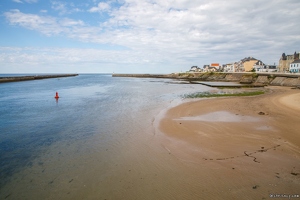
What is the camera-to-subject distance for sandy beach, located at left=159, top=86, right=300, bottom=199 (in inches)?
195

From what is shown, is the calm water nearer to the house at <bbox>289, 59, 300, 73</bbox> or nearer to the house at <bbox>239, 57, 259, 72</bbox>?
the house at <bbox>289, 59, 300, 73</bbox>

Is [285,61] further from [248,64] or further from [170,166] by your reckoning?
[170,166]

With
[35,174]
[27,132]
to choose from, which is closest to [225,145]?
[35,174]

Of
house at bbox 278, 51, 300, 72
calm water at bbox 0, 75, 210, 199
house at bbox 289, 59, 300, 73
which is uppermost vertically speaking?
house at bbox 278, 51, 300, 72

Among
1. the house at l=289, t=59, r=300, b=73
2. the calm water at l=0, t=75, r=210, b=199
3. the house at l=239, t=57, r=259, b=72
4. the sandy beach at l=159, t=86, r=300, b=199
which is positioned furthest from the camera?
the house at l=239, t=57, r=259, b=72

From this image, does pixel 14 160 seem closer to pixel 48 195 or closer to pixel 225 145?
pixel 48 195

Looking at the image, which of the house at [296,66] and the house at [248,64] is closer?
the house at [296,66]

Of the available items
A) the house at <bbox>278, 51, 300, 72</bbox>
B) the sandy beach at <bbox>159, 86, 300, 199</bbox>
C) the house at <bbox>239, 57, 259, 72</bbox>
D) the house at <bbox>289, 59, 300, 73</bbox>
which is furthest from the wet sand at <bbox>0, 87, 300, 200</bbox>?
the house at <bbox>239, 57, 259, 72</bbox>

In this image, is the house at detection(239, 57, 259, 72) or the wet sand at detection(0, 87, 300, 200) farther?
the house at detection(239, 57, 259, 72)

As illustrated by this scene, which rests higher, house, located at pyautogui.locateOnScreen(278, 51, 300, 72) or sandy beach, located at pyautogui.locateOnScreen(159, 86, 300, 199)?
house, located at pyautogui.locateOnScreen(278, 51, 300, 72)

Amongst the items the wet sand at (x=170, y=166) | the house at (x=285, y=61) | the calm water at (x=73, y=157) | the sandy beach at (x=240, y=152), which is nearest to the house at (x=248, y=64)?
the house at (x=285, y=61)

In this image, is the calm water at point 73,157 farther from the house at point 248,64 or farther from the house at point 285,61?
the house at point 248,64

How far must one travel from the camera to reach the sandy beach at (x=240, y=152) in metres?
4.95

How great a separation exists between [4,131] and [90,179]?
8.69 meters
